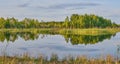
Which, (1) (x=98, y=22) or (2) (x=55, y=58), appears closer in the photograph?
(2) (x=55, y=58)

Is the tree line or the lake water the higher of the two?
the lake water

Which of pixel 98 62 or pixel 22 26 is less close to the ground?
pixel 98 62

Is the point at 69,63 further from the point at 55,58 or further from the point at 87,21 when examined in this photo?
the point at 87,21

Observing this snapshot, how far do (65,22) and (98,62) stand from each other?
227 feet

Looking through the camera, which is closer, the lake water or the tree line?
the lake water

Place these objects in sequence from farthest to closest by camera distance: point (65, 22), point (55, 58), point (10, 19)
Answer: point (10, 19), point (65, 22), point (55, 58)

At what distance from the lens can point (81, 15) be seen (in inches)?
3460

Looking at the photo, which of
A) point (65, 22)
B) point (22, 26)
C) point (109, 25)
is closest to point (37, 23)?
point (22, 26)

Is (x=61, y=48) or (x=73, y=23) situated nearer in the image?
(x=61, y=48)

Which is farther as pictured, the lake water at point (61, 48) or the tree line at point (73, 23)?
the tree line at point (73, 23)

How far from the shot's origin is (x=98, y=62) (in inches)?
541

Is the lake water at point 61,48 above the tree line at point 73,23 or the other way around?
above

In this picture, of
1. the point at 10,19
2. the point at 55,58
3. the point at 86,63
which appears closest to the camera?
the point at 86,63

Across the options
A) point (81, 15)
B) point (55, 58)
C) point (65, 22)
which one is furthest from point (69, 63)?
point (81, 15)
